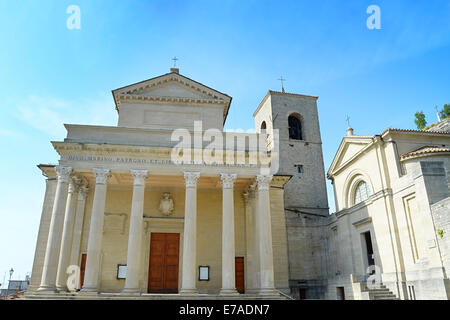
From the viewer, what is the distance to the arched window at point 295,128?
28.8 metres

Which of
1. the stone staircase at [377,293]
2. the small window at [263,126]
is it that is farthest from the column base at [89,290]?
the small window at [263,126]

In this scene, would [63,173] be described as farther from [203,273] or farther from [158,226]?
[203,273]

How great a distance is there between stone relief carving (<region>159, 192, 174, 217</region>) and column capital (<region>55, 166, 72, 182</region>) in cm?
551

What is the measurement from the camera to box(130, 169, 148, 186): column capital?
1731cm

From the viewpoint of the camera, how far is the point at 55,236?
16.4 meters

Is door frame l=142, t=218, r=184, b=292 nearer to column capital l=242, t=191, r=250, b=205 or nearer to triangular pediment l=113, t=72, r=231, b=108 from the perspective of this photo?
column capital l=242, t=191, r=250, b=205

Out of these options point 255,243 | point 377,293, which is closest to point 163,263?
point 255,243

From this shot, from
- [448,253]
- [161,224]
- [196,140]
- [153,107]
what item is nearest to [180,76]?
[153,107]

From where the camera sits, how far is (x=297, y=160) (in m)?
27.4

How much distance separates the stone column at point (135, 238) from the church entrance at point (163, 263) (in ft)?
10.8

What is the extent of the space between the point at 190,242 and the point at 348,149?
12.6 metres

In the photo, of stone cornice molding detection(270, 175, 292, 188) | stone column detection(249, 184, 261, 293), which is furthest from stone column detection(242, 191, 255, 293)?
stone cornice molding detection(270, 175, 292, 188)

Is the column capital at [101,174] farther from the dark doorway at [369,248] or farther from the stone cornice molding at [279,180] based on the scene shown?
the dark doorway at [369,248]
